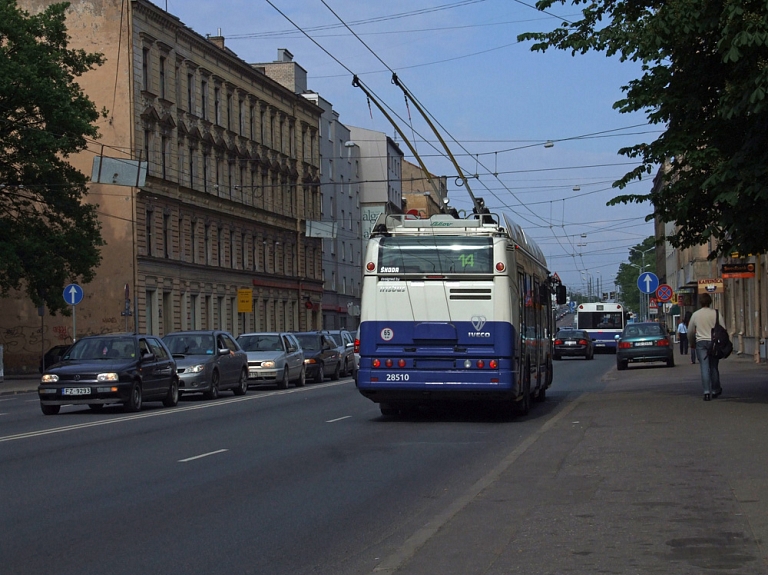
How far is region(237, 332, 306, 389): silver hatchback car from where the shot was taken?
32688mm

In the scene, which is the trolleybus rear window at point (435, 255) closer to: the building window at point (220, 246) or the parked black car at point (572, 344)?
the parked black car at point (572, 344)

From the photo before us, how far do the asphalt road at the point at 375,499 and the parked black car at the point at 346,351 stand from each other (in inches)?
872

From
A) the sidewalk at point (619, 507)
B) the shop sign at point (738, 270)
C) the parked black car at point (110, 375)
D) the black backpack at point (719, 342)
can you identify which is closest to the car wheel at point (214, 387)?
the parked black car at point (110, 375)

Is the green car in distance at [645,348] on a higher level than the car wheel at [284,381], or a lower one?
higher

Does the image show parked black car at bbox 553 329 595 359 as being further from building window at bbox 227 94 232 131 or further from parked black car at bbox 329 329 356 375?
building window at bbox 227 94 232 131

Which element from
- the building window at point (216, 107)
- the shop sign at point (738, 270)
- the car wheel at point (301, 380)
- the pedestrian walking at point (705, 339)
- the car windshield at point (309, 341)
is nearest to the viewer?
the pedestrian walking at point (705, 339)

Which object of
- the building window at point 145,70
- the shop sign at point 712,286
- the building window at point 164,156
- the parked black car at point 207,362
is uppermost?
the building window at point 145,70

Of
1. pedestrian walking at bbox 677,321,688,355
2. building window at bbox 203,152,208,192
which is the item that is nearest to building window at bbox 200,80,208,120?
building window at bbox 203,152,208,192

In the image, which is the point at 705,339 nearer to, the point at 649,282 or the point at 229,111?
the point at 649,282

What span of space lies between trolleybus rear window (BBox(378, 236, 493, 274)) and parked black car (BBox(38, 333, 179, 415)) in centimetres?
634

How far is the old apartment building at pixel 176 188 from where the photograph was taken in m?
52.3

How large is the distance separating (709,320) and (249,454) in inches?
352

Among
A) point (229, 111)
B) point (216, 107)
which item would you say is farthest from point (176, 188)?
point (229, 111)

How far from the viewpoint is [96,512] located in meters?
10.1
